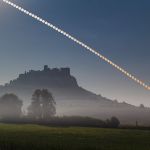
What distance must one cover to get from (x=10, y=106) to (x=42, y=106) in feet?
47.0

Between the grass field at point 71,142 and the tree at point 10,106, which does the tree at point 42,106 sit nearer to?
the tree at point 10,106

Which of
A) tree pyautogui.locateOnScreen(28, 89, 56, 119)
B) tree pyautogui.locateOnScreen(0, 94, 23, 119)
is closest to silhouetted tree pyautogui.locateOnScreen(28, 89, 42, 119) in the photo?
tree pyautogui.locateOnScreen(28, 89, 56, 119)

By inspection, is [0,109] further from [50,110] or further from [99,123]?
[99,123]

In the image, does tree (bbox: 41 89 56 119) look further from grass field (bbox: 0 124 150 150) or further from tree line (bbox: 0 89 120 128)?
grass field (bbox: 0 124 150 150)

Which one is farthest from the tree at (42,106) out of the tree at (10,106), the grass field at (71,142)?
the grass field at (71,142)

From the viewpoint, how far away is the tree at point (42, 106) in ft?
522

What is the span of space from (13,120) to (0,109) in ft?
89.1

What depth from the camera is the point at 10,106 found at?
556 ft

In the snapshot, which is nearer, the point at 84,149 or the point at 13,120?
the point at 84,149

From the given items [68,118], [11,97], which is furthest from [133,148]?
[11,97]

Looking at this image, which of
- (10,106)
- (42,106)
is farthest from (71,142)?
(10,106)

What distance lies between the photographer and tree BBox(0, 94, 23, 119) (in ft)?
545

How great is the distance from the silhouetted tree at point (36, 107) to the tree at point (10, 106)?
471 centimetres

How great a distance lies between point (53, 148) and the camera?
152ft
